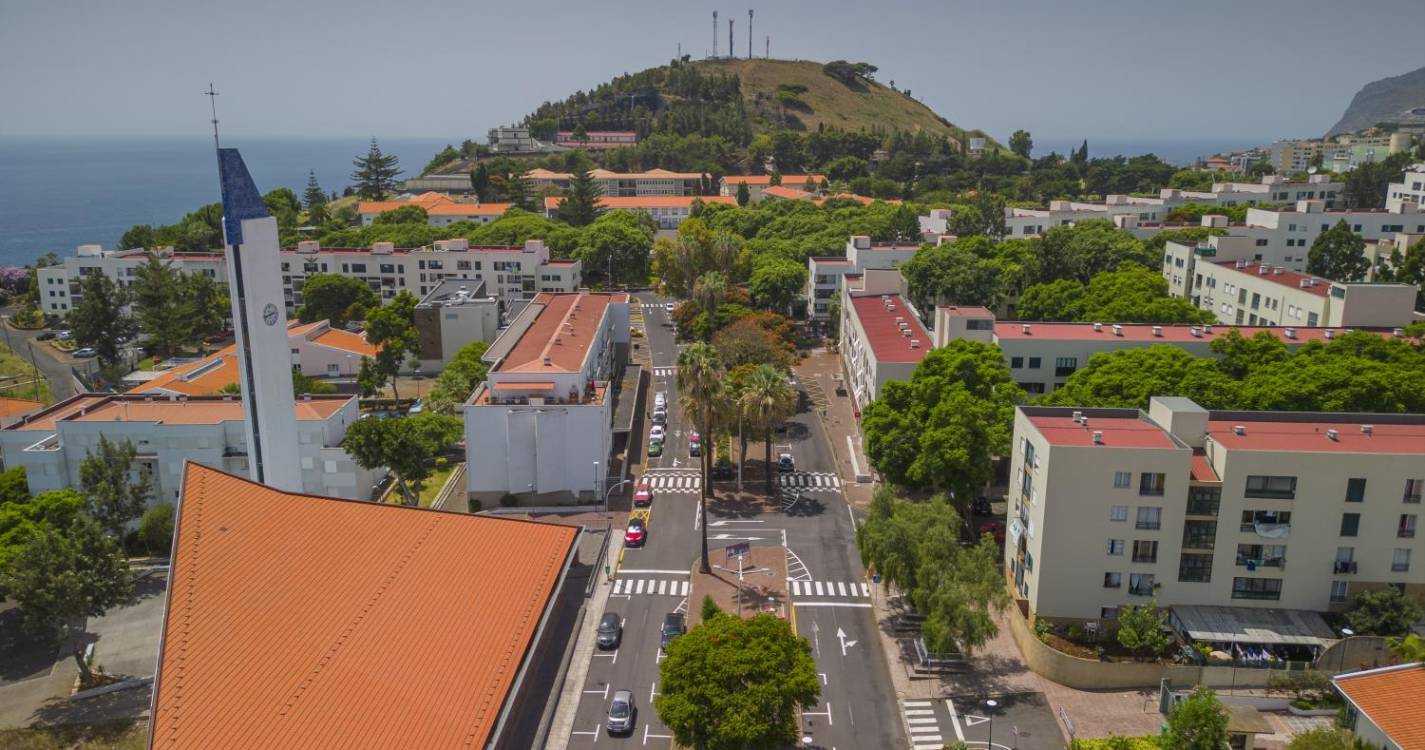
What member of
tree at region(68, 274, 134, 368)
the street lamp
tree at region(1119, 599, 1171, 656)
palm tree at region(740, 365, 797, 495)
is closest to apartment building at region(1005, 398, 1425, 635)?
tree at region(1119, 599, 1171, 656)

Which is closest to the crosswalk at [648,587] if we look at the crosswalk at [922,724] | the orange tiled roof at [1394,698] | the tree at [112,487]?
the crosswalk at [922,724]

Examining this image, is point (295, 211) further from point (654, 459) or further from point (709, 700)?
point (709, 700)

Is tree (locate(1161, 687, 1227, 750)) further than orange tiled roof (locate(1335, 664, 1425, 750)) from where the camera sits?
Yes

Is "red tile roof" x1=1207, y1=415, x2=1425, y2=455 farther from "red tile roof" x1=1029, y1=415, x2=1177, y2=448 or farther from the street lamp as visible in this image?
the street lamp

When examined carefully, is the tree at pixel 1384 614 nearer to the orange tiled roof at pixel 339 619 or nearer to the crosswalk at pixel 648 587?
the crosswalk at pixel 648 587

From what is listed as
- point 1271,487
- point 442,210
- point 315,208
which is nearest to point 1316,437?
point 1271,487

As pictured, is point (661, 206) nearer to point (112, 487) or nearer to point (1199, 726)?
point (112, 487)
